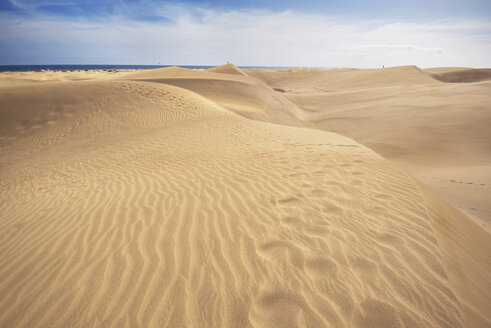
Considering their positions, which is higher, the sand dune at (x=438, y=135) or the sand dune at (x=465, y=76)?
the sand dune at (x=465, y=76)

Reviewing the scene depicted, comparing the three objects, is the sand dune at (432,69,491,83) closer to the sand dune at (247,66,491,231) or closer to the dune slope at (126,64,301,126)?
the sand dune at (247,66,491,231)

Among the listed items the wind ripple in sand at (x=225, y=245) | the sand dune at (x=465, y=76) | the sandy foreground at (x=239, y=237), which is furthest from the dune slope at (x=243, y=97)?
the sand dune at (x=465, y=76)

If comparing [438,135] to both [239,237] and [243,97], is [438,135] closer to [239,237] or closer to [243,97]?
[239,237]

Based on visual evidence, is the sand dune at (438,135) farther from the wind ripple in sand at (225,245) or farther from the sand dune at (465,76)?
the sand dune at (465,76)

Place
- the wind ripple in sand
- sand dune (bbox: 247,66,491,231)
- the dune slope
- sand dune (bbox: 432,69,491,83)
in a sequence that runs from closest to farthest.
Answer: the wind ripple in sand, sand dune (bbox: 247,66,491,231), the dune slope, sand dune (bbox: 432,69,491,83)

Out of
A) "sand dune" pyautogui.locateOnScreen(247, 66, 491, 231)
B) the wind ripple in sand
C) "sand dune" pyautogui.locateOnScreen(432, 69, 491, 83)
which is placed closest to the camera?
the wind ripple in sand

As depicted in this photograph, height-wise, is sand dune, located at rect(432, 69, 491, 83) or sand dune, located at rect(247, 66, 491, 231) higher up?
sand dune, located at rect(432, 69, 491, 83)

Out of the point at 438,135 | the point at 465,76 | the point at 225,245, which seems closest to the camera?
the point at 225,245

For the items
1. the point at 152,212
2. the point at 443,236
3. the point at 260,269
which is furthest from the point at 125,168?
the point at 443,236

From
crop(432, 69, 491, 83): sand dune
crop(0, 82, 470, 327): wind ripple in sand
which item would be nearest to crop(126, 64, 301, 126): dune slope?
crop(0, 82, 470, 327): wind ripple in sand

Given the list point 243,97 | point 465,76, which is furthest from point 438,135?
point 465,76

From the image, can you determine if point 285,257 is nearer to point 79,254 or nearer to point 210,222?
point 210,222

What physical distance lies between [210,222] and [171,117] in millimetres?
7685

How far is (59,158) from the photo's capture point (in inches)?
272
